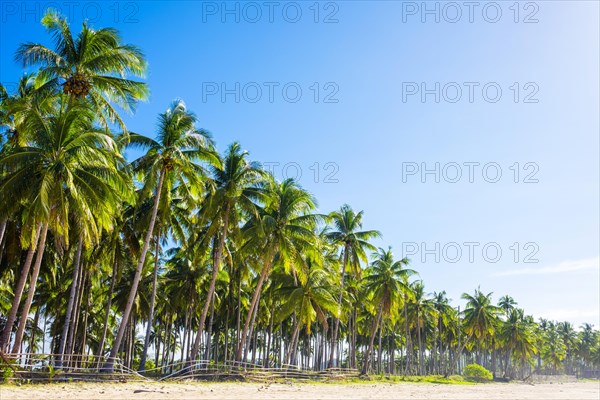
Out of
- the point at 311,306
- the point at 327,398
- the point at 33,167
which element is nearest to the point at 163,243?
the point at 311,306

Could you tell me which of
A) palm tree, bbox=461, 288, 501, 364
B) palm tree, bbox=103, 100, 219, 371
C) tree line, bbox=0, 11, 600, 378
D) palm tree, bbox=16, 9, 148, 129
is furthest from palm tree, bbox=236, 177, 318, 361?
palm tree, bbox=461, 288, 501, 364

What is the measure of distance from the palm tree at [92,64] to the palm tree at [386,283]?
30.1m

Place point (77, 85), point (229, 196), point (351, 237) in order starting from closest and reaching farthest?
1. point (77, 85)
2. point (229, 196)
3. point (351, 237)

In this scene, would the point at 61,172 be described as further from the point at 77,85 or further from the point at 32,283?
the point at 77,85

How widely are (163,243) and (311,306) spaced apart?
11.5 meters

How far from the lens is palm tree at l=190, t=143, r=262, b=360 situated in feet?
93.7

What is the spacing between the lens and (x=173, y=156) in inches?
980

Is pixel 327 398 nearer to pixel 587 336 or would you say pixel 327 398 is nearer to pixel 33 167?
pixel 33 167

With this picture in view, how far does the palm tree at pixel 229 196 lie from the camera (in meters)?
28.6

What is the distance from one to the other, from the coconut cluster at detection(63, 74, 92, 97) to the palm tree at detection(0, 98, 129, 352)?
1568 mm

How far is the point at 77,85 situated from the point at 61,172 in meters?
5.06

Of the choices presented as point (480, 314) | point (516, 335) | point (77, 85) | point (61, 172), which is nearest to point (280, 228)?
point (77, 85)

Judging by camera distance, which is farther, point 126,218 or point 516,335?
point 516,335

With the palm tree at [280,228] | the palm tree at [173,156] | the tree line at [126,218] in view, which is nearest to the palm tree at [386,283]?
the tree line at [126,218]
